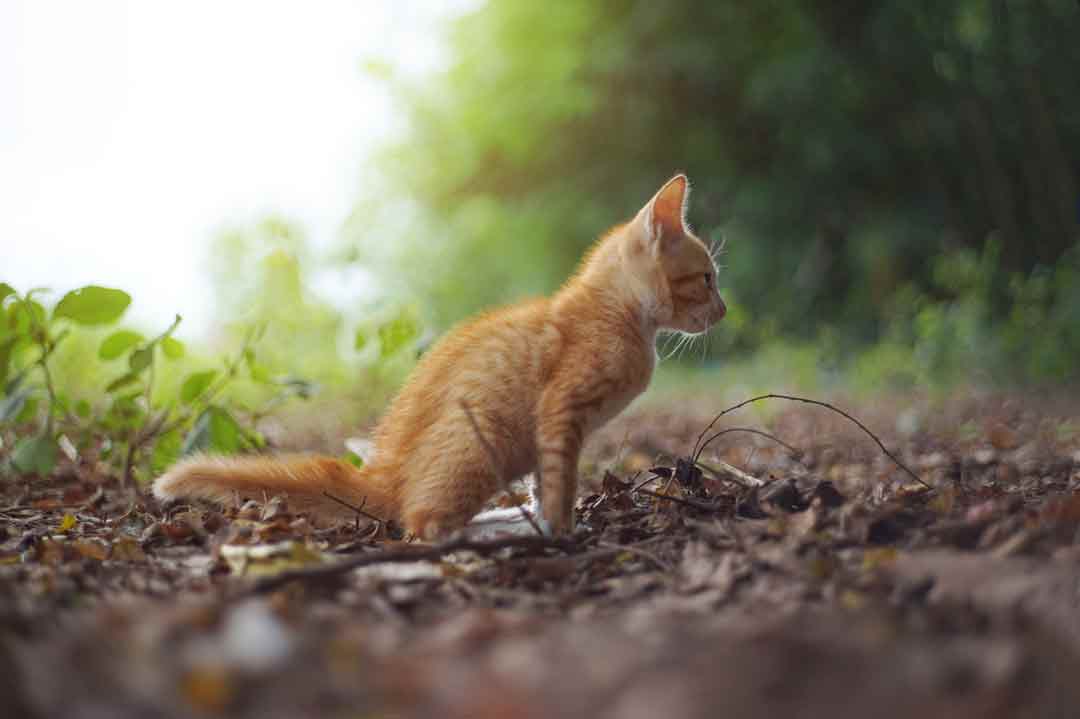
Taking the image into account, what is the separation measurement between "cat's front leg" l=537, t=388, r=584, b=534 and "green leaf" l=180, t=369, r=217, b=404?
1.32 m

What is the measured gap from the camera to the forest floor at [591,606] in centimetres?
110

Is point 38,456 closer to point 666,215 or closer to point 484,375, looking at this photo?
point 484,375

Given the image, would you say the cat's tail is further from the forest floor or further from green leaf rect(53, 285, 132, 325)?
green leaf rect(53, 285, 132, 325)

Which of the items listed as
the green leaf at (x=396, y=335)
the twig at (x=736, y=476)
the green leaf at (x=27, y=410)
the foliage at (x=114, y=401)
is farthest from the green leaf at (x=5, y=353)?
the twig at (x=736, y=476)

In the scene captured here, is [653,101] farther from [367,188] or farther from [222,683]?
Answer: [222,683]

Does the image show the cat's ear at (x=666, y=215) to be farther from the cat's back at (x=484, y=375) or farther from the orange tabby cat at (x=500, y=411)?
the cat's back at (x=484, y=375)

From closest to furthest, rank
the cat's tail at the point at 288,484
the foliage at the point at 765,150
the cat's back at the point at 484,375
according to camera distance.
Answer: the cat's tail at the point at 288,484 < the cat's back at the point at 484,375 < the foliage at the point at 765,150

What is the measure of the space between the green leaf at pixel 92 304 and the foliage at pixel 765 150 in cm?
470

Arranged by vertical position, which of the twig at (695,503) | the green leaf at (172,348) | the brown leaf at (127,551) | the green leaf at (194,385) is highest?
the green leaf at (172,348)

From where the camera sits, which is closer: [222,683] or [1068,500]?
[222,683]

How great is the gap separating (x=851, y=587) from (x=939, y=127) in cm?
1022

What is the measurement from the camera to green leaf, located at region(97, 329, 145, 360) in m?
3.09

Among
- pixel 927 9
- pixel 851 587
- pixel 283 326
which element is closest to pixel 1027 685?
pixel 851 587

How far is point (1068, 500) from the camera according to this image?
7.42ft
